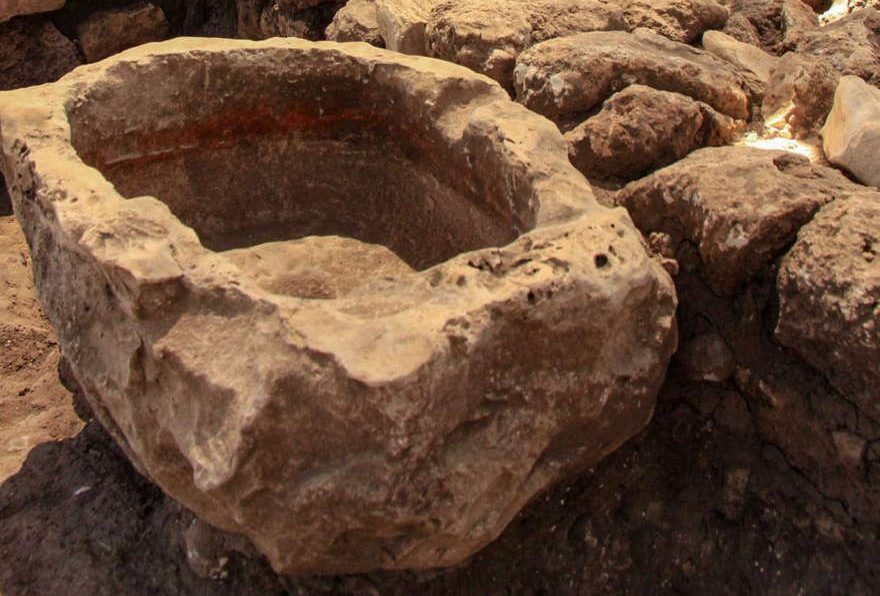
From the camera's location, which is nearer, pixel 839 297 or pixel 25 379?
pixel 839 297

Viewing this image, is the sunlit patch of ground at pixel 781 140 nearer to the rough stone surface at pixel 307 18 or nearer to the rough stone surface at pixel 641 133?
the rough stone surface at pixel 641 133

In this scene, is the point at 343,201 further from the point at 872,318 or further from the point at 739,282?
the point at 872,318

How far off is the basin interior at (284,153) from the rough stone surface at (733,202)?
43 cm

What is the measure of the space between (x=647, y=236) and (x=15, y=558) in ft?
5.86

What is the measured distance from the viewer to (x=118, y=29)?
192 inches

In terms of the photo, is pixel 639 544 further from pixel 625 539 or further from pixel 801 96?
pixel 801 96

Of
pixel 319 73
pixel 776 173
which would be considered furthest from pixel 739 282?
pixel 319 73

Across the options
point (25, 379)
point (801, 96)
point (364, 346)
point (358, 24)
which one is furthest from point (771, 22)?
point (25, 379)

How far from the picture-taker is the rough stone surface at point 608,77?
10.1 feet

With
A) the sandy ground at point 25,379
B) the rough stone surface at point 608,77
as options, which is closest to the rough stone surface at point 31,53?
the sandy ground at point 25,379

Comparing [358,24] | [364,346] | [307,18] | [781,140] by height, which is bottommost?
[307,18]

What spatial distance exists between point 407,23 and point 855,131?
168cm

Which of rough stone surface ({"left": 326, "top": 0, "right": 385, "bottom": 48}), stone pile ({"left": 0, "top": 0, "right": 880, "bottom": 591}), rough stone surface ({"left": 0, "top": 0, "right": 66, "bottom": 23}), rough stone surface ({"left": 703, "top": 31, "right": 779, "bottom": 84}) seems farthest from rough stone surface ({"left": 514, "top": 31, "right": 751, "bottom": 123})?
rough stone surface ({"left": 0, "top": 0, "right": 66, "bottom": 23})

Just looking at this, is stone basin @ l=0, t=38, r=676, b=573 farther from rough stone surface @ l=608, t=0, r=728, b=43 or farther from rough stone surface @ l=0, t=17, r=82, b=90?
rough stone surface @ l=0, t=17, r=82, b=90
